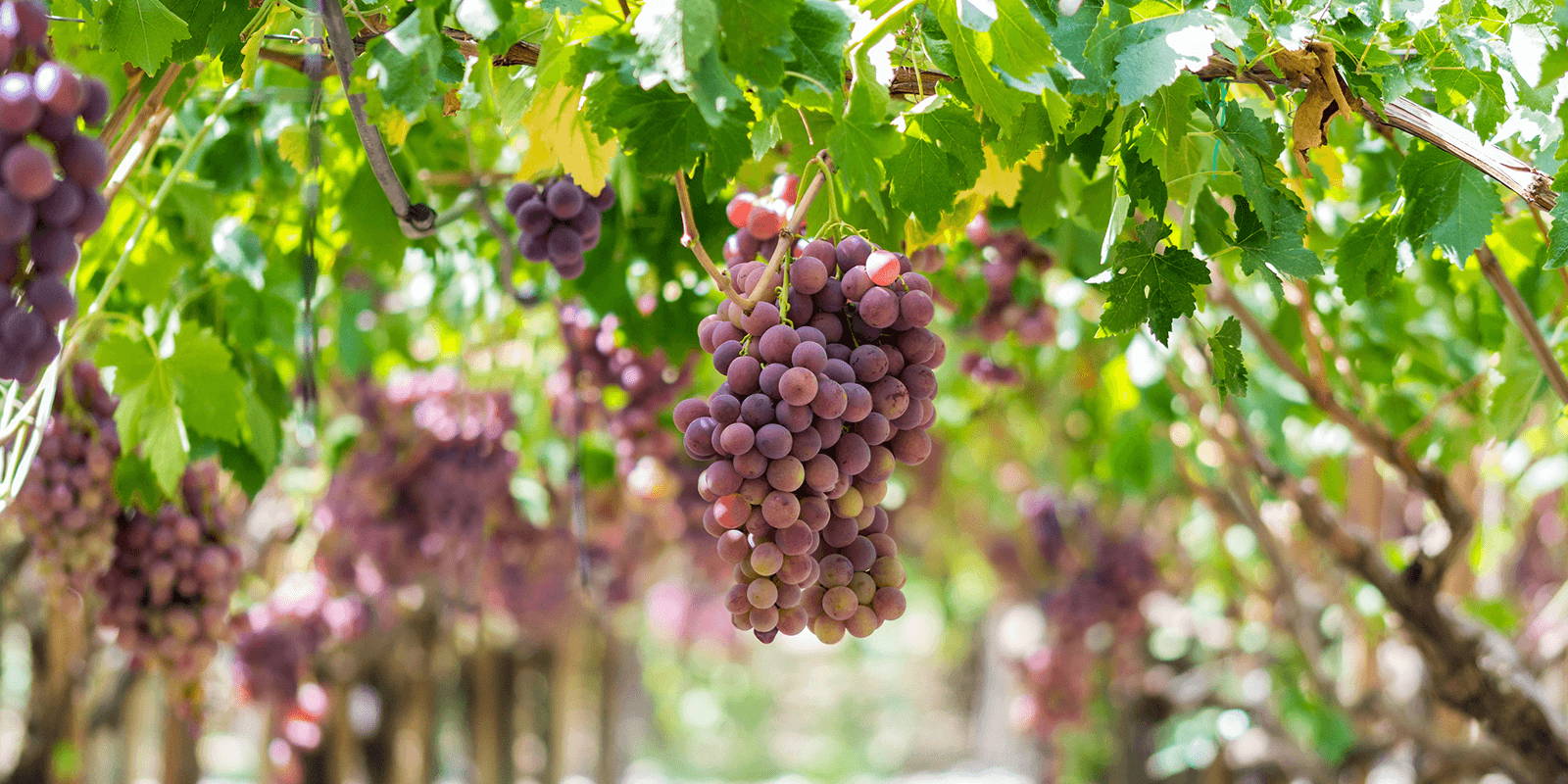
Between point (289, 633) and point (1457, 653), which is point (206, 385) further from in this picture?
point (1457, 653)

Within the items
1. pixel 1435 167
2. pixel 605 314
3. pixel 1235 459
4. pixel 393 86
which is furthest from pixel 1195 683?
pixel 393 86

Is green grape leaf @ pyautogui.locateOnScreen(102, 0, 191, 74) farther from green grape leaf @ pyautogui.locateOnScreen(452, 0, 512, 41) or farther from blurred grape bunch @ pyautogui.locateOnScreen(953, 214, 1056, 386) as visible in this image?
blurred grape bunch @ pyautogui.locateOnScreen(953, 214, 1056, 386)

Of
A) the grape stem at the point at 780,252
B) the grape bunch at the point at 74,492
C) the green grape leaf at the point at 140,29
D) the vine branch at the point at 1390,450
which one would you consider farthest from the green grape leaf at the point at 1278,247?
the grape bunch at the point at 74,492

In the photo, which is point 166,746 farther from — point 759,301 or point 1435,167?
point 1435,167

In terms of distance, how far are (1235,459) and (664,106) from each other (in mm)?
1831

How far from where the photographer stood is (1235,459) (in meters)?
2.48

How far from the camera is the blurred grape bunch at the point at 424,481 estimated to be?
305 centimetres

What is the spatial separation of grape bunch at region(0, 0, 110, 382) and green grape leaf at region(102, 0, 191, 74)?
1.14 feet

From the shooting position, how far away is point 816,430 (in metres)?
1.01

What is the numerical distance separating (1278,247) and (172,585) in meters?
1.78

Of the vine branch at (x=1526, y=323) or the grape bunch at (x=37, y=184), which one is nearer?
the grape bunch at (x=37, y=184)

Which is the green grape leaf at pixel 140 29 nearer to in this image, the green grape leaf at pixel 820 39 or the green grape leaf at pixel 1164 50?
the green grape leaf at pixel 820 39

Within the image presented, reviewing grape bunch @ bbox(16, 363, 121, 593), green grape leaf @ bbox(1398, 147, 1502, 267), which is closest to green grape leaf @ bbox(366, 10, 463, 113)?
green grape leaf @ bbox(1398, 147, 1502, 267)

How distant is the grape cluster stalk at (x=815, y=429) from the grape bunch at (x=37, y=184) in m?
0.49
